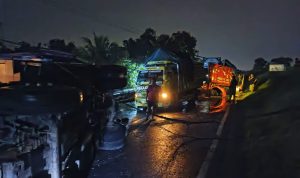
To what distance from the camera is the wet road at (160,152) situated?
7.54 m

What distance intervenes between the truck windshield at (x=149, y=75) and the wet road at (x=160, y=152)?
160 inches

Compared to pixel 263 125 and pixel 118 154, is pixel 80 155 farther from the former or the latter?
pixel 263 125

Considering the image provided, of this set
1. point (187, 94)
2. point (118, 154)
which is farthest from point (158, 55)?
point (118, 154)

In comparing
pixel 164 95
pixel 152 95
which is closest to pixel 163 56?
pixel 164 95

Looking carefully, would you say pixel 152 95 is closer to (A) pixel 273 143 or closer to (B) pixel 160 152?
(B) pixel 160 152

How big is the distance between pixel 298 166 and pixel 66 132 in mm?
4768

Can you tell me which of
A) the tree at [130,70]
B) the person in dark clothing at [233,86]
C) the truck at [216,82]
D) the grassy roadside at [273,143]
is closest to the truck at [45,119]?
the grassy roadside at [273,143]

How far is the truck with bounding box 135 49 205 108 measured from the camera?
17.6m

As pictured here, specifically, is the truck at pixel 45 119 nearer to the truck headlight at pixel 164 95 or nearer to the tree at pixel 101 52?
the truck headlight at pixel 164 95

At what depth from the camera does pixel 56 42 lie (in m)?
38.2

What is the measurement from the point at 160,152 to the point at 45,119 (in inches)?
189

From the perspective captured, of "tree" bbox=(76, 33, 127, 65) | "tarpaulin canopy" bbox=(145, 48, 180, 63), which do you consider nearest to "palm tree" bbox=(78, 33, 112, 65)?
"tree" bbox=(76, 33, 127, 65)

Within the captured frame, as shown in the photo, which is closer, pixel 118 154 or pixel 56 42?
pixel 118 154

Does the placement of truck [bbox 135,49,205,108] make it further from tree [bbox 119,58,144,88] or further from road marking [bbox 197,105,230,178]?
tree [bbox 119,58,144,88]
